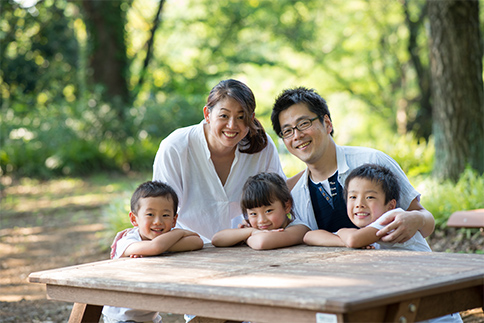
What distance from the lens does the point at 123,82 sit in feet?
47.9

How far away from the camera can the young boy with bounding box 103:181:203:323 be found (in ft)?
9.55

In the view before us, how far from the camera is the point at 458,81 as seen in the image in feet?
21.9

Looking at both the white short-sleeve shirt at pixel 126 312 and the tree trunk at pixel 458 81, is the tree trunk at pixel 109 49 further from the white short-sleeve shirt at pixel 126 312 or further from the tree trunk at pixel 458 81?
the white short-sleeve shirt at pixel 126 312

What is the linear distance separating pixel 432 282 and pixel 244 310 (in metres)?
0.63

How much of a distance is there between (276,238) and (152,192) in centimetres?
69

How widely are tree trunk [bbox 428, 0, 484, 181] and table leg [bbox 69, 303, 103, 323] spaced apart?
5147 millimetres

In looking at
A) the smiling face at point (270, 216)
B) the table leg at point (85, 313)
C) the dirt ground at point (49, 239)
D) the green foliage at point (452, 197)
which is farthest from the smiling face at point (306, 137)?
the green foliage at point (452, 197)

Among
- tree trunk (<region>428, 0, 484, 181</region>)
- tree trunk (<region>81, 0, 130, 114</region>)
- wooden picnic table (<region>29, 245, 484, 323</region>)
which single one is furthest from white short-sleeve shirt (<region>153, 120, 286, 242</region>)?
tree trunk (<region>81, 0, 130, 114</region>)

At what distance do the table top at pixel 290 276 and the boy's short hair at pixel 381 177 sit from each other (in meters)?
0.37

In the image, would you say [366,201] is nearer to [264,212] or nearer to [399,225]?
[399,225]

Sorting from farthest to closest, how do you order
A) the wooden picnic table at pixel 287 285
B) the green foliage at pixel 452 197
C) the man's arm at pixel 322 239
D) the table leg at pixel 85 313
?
the green foliage at pixel 452 197 < the man's arm at pixel 322 239 < the table leg at pixel 85 313 < the wooden picnic table at pixel 287 285

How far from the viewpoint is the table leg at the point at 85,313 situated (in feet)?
8.62

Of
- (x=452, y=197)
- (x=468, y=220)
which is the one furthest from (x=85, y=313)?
(x=452, y=197)

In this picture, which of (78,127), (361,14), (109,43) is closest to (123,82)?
(109,43)
